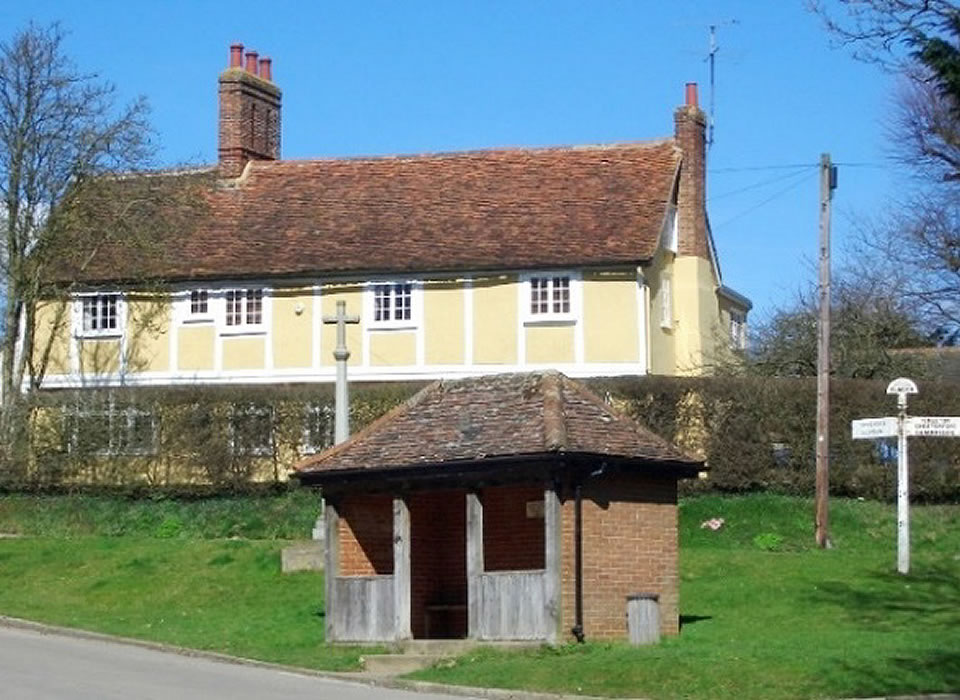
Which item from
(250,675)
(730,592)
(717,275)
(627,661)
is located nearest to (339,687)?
(250,675)

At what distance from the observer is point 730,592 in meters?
30.3

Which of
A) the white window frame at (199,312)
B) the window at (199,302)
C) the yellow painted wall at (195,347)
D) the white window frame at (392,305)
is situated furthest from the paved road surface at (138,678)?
the window at (199,302)

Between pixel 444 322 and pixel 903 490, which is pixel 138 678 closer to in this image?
pixel 903 490

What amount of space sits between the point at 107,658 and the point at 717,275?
2844 cm

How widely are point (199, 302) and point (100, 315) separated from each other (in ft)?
8.76

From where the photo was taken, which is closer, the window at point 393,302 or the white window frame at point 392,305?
the white window frame at point 392,305

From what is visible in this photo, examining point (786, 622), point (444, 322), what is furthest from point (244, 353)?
point (786, 622)

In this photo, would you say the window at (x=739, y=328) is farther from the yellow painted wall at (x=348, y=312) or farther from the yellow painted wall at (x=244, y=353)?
the yellow painted wall at (x=244, y=353)

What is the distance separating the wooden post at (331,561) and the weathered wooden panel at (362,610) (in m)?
0.02

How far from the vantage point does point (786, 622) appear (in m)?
27.6

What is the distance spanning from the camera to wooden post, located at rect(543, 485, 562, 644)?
2545 cm

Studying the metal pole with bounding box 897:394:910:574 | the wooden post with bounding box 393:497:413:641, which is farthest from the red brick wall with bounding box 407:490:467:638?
the metal pole with bounding box 897:394:910:574

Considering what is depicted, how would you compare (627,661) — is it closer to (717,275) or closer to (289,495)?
(289,495)

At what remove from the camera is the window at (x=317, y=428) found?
41.4m
